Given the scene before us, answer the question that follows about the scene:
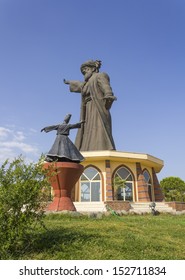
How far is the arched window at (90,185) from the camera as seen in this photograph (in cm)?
2420

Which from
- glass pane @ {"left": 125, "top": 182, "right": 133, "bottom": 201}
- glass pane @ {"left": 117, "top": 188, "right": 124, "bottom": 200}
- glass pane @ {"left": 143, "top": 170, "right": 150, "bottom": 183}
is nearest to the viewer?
Answer: glass pane @ {"left": 117, "top": 188, "right": 124, "bottom": 200}

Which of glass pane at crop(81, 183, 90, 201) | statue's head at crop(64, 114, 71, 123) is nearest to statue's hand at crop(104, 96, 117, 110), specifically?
glass pane at crop(81, 183, 90, 201)

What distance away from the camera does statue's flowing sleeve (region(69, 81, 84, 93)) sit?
30106 millimetres

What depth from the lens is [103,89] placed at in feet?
91.6

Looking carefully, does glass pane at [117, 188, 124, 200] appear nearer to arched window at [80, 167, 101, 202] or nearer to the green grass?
arched window at [80, 167, 101, 202]

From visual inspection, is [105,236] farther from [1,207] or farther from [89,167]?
[89,167]

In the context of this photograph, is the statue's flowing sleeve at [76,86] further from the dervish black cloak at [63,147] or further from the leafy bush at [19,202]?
the leafy bush at [19,202]

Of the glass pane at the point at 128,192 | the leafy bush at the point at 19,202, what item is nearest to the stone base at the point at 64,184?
the leafy bush at the point at 19,202

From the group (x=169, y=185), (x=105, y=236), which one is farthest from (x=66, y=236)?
(x=169, y=185)

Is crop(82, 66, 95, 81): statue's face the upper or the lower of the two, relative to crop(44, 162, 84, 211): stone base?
upper

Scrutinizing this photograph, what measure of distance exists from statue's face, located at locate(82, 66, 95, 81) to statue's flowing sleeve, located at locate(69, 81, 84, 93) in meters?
0.92

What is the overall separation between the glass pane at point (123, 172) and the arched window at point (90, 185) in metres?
1.94

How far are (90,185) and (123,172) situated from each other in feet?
10.3

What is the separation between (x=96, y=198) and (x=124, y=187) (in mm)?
2559
